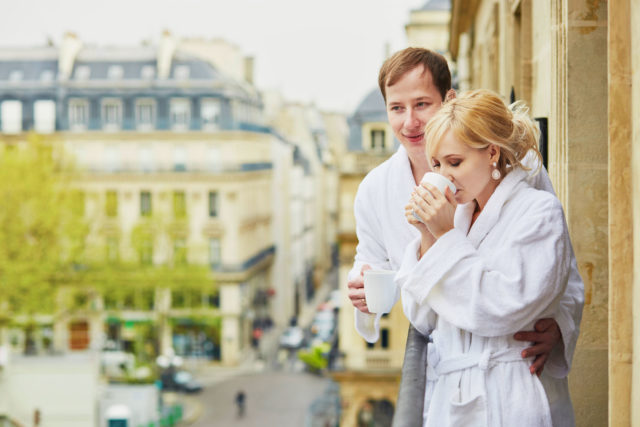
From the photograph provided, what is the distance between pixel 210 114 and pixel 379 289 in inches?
1633

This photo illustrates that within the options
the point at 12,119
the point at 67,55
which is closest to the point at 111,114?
the point at 67,55

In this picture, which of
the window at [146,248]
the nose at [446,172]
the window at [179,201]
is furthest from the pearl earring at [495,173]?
the window at [179,201]

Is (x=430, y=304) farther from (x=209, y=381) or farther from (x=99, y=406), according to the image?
(x=209, y=381)

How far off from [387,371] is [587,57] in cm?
2432

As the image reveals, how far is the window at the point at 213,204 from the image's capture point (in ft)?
146

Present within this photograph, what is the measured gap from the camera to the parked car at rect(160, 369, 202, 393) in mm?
37281

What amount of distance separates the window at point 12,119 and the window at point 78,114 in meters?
2.64

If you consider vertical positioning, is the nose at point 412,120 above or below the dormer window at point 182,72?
below

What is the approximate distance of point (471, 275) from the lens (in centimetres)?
275

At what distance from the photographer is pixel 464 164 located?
2844 mm

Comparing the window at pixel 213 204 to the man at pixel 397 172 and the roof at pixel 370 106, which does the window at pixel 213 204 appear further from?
the man at pixel 397 172

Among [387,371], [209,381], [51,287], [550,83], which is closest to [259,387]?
[209,381]

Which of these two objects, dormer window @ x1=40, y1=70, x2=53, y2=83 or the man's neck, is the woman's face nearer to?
the man's neck

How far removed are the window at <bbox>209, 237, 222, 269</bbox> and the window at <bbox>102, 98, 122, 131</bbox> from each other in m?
6.63
